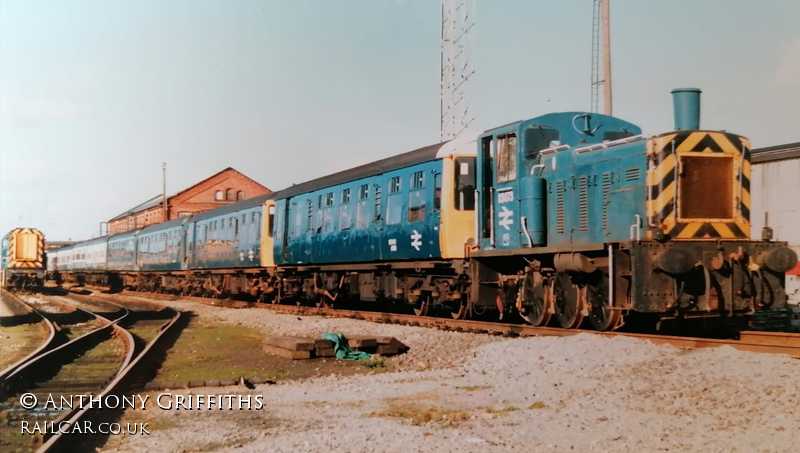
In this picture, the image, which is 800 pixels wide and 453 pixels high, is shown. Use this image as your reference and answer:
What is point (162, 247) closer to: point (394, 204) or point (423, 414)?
point (394, 204)

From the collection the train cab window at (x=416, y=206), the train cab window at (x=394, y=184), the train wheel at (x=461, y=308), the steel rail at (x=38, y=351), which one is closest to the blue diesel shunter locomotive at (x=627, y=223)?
the train wheel at (x=461, y=308)

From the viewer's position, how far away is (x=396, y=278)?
58.5ft

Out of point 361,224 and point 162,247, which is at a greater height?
point 361,224

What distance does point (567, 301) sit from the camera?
1252 cm

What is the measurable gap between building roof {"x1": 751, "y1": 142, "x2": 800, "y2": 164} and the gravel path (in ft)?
42.4

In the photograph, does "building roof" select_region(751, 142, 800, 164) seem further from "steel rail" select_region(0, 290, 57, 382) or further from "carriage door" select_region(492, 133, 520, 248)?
"steel rail" select_region(0, 290, 57, 382)

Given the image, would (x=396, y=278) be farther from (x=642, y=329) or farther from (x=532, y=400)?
(x=532, y=400)

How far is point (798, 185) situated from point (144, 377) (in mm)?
17159

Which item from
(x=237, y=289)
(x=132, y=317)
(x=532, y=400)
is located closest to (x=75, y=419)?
(x=532, y=400)

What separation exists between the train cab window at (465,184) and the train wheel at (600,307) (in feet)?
12.4

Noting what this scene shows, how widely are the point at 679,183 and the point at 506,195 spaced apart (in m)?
3.45

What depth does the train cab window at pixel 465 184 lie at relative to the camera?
15047 mm

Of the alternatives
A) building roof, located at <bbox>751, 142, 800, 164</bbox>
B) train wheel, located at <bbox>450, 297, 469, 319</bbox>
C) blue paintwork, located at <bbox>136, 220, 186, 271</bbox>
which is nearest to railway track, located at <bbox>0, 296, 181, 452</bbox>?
train wheel, located at <bbox>450, 297, 469, 319</bbox>

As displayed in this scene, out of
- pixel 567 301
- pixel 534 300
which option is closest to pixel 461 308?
pixel 534 300
